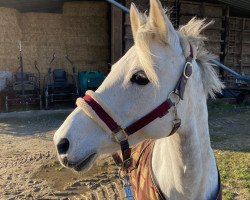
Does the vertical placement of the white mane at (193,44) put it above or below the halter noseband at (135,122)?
above

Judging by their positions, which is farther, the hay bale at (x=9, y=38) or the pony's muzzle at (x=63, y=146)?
the hay bale at (x=9, y=38)

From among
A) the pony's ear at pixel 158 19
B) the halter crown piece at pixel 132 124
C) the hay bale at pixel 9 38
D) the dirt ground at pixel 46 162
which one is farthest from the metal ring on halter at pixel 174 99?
the hay bale at pixel 9 38

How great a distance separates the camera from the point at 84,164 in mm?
1553

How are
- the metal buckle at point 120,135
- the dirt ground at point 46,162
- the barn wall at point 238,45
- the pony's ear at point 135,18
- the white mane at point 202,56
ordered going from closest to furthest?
1. the metal buckle at point 120,135
2. the pony's ear at point 135,18
3. the white mane at point 202,56
4. the dirt ground at point 46,162
5. the barn wall at point 238,45

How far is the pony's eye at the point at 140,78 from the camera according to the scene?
161cm

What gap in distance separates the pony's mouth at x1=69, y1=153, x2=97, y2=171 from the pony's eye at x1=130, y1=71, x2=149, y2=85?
0.37 metres

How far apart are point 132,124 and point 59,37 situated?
31.0 feet

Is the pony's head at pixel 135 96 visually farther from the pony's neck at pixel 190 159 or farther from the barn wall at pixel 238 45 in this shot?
the barn wall at pixel 238 45

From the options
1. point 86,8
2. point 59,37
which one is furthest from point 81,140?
point 86,8

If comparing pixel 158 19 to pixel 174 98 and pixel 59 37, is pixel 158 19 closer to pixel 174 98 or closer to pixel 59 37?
pixel 174 98

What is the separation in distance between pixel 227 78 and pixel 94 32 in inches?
175

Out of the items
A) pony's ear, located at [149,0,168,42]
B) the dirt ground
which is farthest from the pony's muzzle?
the dirt ground

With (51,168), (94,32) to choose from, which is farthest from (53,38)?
(51,168)

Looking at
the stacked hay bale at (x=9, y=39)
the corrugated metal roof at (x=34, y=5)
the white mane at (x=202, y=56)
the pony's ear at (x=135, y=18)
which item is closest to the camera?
the pony's ear at (x=135, y=18)
